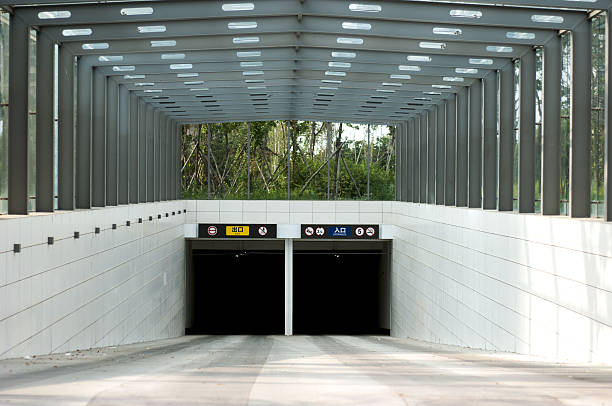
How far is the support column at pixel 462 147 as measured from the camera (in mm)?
20797

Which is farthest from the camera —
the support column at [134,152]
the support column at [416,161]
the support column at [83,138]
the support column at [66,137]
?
the support column at [416,161]

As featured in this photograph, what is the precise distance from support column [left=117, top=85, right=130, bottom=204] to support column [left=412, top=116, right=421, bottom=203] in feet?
33.5

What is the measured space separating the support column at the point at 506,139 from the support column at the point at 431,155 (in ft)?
25.0

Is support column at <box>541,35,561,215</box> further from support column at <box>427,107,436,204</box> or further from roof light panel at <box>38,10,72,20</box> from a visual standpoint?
support column at <box>427,107,436,204</box>

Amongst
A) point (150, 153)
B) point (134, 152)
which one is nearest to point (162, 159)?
point (150, 153)

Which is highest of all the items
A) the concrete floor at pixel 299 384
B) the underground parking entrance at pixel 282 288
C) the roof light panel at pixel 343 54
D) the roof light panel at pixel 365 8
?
the roof light panel at pixel 365 8

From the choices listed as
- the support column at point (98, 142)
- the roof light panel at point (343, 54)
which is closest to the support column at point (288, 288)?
the support column at point (98, 142)

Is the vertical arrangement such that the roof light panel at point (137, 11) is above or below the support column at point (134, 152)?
above

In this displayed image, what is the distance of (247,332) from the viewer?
107 feet

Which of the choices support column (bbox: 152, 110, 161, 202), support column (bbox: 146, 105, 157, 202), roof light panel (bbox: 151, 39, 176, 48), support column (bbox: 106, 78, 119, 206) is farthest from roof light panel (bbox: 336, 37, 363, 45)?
support column (bbox: 152, 110, 161, 202)

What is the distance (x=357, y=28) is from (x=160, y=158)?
1489 centimetres

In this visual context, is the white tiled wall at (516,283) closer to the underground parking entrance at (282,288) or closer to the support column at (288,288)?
the support column at (288,288)

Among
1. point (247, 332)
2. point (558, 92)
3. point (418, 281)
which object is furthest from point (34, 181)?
point (247, 332)

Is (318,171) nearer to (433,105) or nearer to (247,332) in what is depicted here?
(247,332)
